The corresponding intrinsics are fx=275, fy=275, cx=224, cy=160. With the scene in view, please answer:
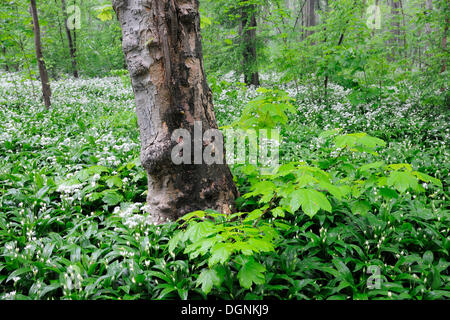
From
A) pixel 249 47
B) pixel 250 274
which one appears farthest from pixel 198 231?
pixel 249 47

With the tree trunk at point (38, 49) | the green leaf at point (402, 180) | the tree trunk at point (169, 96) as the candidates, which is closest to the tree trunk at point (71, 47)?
the tree trunk at point (38, 49)

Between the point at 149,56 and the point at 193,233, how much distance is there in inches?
73.8

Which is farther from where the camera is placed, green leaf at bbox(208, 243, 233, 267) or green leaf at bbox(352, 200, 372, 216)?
green leaf at bbox(352, 200, 372, 216)

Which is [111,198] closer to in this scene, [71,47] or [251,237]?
[251,237]

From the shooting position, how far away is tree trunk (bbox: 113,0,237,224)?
2.76m

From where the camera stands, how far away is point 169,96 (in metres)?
2.91

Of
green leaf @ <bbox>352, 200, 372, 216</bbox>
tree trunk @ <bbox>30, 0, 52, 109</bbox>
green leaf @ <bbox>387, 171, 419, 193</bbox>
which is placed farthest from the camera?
tree trunk @ <bbox>30, 0, 52, 109</bbox>

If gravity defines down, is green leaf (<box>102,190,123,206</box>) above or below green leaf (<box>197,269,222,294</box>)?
above

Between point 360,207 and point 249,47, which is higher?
point 249,47

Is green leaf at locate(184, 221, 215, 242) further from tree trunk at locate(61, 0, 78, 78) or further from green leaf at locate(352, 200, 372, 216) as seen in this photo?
tree trunk at locate(61, 0, 78, 78)

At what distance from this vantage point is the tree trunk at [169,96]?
2760 millimetres

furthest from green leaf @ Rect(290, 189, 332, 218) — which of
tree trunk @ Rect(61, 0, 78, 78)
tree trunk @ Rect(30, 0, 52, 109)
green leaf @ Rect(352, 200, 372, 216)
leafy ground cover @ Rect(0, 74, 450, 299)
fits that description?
tree trunk @ Rect(61, 0, 78, 78)

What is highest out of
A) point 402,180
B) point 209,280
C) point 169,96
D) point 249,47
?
point 249,47

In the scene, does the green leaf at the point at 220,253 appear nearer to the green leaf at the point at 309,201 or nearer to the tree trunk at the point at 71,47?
the green leaf at the point at 309,201
